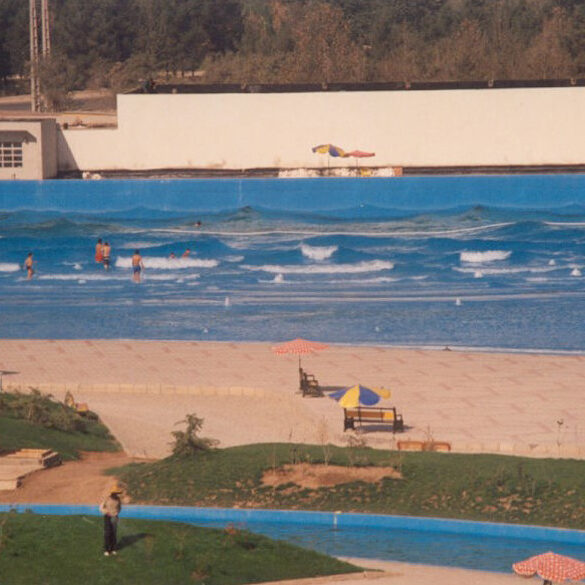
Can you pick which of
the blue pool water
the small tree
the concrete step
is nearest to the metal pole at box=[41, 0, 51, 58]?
the concrete step

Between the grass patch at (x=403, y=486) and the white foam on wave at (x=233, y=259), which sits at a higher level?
the white foam on wave at (x=233, y=259)

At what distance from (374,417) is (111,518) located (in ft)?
26.1

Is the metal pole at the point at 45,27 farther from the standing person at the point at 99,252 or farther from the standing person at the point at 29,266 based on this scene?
the standing person at the point at 29,266

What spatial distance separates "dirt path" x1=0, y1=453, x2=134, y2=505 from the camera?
1980 centimetres

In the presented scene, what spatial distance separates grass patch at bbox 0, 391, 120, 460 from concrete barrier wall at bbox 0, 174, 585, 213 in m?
25.2

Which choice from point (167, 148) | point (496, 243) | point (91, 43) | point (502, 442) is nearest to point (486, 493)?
point (502, 442)

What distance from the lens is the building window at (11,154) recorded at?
4953 centimetres

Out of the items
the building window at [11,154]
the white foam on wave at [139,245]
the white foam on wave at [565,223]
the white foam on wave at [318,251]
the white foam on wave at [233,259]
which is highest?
the building window at [11,154]

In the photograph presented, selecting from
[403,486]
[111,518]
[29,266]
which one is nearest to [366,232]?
[29,266]

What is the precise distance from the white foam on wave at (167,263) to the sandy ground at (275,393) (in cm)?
1504

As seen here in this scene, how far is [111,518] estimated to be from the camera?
Answer: 1574 centimetres

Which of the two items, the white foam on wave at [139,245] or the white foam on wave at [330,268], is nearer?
the white foam on wave at [330,268]

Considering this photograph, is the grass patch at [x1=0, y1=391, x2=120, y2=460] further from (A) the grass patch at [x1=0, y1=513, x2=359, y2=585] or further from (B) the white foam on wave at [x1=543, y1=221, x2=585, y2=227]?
(B) the white foam on wave at [x1=543, y1=221, x2=585, y2=227]

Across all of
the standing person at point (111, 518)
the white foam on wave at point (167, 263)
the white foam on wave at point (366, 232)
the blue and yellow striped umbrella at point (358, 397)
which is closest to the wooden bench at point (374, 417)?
the blue and yellow striped umbrella at point (358, 397)
